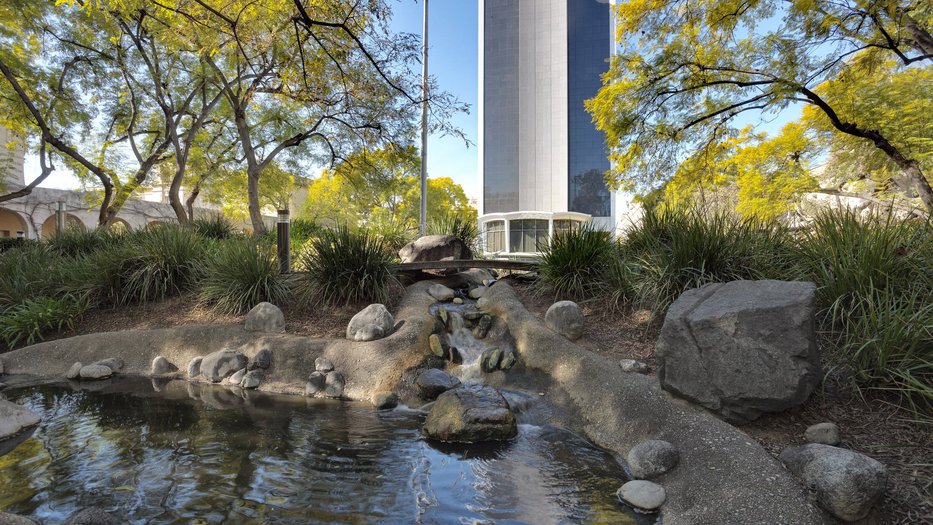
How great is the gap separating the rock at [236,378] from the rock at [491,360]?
3.27 metres

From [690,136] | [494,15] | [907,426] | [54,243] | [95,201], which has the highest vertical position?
[494,15]

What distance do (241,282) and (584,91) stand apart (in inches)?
1772

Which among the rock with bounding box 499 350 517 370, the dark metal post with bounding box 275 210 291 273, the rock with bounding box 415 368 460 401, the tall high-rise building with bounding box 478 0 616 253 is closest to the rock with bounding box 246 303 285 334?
the dark metal post with bounding box 275 210 291 273

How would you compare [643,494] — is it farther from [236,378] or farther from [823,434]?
[236,378]

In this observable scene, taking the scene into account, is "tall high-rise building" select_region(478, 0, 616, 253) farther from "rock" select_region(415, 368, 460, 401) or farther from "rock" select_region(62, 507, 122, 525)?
"rock" select_region(62, 507, 122, 525)

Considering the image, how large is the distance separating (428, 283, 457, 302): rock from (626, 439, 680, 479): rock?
15.6 ft

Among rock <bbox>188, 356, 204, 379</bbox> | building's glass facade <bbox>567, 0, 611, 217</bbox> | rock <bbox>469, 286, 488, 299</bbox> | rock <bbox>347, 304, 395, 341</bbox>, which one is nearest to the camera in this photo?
rock <bbox>188, 356, 204, 379</bbox>

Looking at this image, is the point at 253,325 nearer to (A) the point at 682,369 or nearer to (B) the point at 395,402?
(B) the point at 395,402

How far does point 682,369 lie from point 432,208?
31861mm

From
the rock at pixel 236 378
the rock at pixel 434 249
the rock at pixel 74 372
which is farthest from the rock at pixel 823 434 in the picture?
the rock at pixel 74 372

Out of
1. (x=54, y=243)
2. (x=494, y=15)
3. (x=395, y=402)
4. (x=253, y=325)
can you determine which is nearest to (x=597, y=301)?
(x=395, y=402)

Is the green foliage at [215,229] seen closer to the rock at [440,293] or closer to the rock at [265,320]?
the rock at [265,320]

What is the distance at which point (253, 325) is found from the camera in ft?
20.8

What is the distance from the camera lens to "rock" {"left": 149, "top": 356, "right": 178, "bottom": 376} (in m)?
6.04
